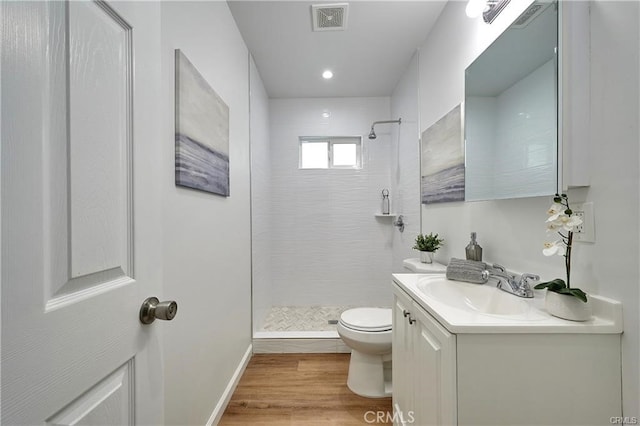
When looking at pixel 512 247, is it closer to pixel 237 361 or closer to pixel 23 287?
pixel 23 287

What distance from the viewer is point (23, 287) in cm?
37

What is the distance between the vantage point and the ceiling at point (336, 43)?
1.84 meters

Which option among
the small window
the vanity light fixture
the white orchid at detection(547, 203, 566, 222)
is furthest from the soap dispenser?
the small window

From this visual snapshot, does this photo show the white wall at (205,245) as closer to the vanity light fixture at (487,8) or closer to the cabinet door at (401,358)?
the cabinet door at (401,358)

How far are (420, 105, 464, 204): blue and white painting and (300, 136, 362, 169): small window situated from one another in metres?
1.24

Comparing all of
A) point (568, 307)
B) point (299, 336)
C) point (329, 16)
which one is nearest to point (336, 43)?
point (329, 16)

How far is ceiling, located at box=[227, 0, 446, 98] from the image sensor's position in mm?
1837

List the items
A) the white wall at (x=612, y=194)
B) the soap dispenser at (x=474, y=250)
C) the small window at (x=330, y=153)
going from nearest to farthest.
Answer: the white wall at (x=612, y=194) < the soap dispenser at (x=474, y=250) < the small window at (x=330, y=153)

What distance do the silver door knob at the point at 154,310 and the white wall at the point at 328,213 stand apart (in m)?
2.53

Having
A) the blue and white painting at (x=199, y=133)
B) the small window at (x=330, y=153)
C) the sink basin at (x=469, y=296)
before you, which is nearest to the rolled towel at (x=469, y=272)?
the sink basin at (x=469, y=296)

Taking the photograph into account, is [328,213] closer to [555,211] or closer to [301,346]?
[301,346]

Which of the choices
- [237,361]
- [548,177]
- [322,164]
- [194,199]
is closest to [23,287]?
[194,199]

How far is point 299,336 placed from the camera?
2387mm

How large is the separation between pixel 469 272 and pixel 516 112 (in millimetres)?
714
